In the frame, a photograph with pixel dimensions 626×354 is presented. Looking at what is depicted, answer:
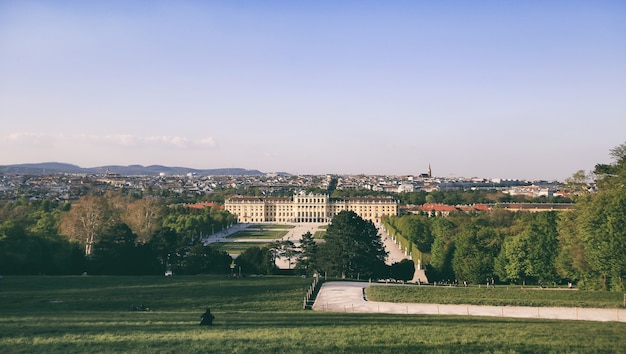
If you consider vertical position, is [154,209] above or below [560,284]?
above

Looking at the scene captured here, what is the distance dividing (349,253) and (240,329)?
1781 centimetres

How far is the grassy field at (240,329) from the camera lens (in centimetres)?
1081

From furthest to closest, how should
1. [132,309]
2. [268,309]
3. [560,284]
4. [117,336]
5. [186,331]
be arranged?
[560,284] < [268,309] < [132,309] < [186,331] < [117,336]

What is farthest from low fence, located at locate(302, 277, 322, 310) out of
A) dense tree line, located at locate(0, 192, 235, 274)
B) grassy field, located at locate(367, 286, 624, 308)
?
dense tree line, located at locate(0, 192, 235, 274)

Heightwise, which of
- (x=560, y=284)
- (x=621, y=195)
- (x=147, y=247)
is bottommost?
(x=560, y=284)

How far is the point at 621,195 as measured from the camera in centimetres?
2248

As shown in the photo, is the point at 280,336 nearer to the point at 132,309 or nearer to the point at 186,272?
the point at 132,309

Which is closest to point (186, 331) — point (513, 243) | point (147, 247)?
point (147, 247)

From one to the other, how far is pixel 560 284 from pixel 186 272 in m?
21.0

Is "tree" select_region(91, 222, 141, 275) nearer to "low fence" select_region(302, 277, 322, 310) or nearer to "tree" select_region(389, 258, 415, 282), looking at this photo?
"low fence" select_region(302, 277, 322, 310)

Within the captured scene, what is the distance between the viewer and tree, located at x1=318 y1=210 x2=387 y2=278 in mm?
30234

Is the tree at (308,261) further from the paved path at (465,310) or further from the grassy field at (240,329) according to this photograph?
the grassy field at (240,329)

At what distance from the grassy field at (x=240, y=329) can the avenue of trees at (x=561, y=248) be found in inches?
337

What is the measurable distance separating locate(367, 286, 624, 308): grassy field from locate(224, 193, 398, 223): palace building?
7725 cm
